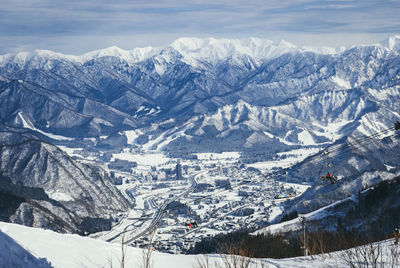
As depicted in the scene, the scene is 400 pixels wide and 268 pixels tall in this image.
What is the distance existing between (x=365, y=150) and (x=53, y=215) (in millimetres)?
105602

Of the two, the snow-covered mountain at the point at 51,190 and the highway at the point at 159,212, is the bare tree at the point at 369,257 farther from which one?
the snow-covered mountain at the point at 51,190

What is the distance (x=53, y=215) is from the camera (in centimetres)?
10188

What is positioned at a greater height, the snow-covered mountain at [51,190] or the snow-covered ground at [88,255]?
the snow-covered mountain at [51,190]

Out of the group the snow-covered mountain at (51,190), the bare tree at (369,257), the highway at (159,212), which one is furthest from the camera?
the snow-covered mountain at (51,190)

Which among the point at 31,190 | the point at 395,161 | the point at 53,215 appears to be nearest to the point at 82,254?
the point at 53,215

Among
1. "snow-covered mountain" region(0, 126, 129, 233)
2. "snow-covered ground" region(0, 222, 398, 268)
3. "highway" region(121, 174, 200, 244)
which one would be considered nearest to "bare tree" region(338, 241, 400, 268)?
"snow-covered ground" region(0, 222, 398, 268)

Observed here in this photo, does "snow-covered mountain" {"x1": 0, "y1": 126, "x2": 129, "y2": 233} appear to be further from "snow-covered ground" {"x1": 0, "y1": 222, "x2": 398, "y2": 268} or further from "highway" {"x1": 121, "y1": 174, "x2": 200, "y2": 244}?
"snow-covered ground" {"x1": 0, "y1": 222, "x2": 398, "y2": 268}

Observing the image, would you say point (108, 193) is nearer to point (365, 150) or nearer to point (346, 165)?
point (346, 165)

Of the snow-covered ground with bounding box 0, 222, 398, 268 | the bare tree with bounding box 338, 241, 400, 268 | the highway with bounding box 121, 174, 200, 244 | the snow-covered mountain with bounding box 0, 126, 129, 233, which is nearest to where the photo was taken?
the bare tree with bounding box 338, 241, 400, 268

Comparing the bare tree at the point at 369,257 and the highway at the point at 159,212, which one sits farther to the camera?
the highway at the point at 159,212

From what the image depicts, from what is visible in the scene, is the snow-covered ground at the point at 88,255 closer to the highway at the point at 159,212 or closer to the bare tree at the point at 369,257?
the bare tree at the point at 369,257

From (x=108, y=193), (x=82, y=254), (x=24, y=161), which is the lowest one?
(x=82, y=254)

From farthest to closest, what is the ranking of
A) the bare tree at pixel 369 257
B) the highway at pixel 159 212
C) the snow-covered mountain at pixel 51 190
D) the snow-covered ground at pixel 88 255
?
the snow-covered mountain at pixel 51 190, the highway at pixel 159 212, the snow-covered ground at pixel 88 255, the bare tree at pixel 369 257

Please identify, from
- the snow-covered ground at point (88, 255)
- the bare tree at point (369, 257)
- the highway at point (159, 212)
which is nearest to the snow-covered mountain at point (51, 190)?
the highway at point (159, 212)
